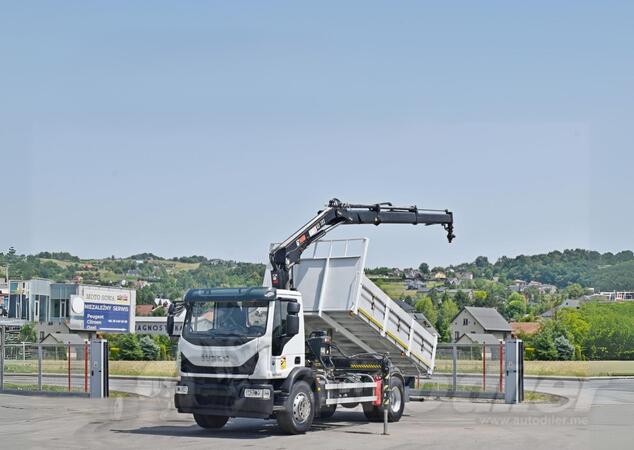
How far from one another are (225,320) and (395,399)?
5.16m

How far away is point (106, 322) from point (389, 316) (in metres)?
21.9

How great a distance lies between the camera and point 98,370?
27.7m

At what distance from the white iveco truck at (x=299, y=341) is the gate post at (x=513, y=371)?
10.7 ft

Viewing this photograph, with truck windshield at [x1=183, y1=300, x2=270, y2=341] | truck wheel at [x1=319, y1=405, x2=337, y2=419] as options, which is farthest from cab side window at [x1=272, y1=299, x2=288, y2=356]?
truck wheel at [x1=319, y1=405, x2=337, y2=419]

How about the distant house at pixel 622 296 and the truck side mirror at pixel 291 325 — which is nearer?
the truck side mirror at pixel 291 325

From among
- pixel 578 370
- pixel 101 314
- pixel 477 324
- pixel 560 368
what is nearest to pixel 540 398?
pixel 101 314

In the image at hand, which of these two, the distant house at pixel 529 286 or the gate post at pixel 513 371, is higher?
the distant house at pixel 529 286

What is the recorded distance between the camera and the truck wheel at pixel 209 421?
18.6 meters

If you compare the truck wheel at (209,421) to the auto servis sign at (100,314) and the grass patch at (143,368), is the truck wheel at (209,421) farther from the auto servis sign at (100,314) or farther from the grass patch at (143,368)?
the grass patch at (143,368)

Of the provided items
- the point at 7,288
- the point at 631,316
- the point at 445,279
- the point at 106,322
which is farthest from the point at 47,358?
the point at 445,279

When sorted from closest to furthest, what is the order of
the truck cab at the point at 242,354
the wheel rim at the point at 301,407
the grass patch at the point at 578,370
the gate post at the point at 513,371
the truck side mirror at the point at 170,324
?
the truck cab at the point at 242,354
the wheel rim at the point at 301,407
the truck side mirror at the point at 170,324
the gate post at the point at 513,371
the grass patch at the point at 578,370

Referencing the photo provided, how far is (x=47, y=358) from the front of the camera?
38906mm

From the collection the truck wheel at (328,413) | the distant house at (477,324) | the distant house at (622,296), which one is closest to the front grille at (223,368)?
the truck wheel at (328,413)

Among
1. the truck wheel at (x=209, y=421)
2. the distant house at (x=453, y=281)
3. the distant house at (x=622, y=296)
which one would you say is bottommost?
the truck wheel at (x=209, y=421)
